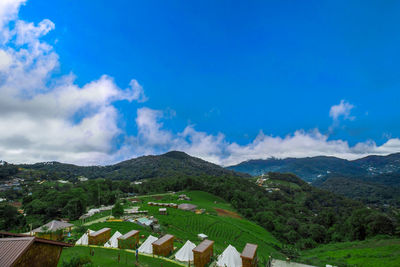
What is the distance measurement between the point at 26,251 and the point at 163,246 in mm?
18431

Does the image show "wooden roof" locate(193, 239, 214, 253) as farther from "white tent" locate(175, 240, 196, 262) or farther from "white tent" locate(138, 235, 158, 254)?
"white tent" locate(138, 235, 158, 254)

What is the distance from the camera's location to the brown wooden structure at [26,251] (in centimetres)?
→ 1069

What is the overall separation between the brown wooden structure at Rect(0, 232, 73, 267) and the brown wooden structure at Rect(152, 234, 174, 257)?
48.5 ft

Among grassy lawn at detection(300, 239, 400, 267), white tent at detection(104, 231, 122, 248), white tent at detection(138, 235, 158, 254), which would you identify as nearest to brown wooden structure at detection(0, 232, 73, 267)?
white tent at detection(138, 235, 158, 254)

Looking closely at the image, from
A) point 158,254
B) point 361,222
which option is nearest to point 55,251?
point 158,254

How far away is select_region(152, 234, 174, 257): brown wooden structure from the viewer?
87.5 feet

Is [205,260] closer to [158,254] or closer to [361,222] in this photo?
[158,254]

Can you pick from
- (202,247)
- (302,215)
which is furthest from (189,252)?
(302,215)

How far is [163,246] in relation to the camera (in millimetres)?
27203

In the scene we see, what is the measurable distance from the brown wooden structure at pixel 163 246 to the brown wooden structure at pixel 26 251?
1479 centimetres

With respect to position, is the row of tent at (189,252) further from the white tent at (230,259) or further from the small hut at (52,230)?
the small hut at (52,230)

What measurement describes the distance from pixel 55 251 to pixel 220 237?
140 feet

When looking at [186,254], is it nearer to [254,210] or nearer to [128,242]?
[128,242]

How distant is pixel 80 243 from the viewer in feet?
99.3
